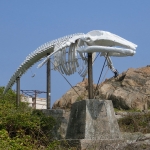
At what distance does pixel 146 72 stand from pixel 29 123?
1130cm

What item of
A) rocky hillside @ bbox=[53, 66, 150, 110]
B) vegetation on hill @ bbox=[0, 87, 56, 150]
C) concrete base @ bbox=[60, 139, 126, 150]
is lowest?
concrete base @ bbox=[60, 139, 126, 150]

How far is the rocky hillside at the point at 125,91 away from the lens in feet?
59.3

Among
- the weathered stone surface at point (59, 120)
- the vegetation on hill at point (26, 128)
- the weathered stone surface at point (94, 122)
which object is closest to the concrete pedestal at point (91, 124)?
the weathered stone surface at point (94, 122)

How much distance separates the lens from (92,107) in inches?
414

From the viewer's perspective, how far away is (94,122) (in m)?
10.4

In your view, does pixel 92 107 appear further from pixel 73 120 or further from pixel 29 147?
pixel 29 147

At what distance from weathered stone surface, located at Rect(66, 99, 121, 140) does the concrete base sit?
432 mm

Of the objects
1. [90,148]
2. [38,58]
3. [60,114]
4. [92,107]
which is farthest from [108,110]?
[38,58]

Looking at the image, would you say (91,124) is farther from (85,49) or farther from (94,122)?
(85,49)

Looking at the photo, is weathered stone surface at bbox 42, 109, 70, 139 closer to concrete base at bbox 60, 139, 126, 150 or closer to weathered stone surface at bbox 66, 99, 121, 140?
weathered stone surface at bbox 66, 99, 121, 140

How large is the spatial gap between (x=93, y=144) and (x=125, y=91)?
31.9ft

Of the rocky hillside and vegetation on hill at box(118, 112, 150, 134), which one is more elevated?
the rocky hillside

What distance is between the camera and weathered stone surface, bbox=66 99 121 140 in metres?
10.3

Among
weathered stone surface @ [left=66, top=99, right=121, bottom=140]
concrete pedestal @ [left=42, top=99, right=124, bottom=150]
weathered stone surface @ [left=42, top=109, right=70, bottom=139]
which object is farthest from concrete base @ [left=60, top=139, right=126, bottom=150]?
weathered stone surface @ [left=42, top=109, right=70, bottom=139]
